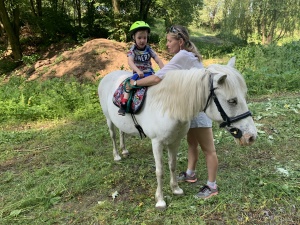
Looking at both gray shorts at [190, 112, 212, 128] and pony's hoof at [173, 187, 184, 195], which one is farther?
pony's hoof at [173, 187, 184, 195]

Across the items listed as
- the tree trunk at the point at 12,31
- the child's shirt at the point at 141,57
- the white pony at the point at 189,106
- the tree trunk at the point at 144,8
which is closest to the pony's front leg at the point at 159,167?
the white pony at the point at 189,106

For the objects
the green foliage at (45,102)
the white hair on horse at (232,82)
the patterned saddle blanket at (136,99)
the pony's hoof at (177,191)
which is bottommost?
the green foliage at (45,102)

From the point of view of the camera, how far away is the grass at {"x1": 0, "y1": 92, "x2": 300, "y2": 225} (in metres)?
2.73

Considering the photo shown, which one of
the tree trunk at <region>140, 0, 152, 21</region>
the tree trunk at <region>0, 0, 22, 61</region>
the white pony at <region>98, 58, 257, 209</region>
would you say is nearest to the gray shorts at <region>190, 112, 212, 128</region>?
the white pony at <region>98, 58, 257, 209</region>

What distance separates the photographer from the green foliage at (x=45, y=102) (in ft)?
21.4

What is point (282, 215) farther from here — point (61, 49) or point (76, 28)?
point (76, 28)

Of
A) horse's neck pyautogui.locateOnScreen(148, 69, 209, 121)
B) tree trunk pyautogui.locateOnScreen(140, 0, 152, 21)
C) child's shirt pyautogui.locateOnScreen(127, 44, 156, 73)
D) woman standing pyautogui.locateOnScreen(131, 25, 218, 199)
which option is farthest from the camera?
tree trunk pyautogui.locateOnScreen(140, 0, 152, 21)

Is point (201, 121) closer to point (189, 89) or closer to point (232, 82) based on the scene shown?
point (189, 89)

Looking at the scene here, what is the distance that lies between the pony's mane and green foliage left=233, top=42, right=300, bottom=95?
5797mm

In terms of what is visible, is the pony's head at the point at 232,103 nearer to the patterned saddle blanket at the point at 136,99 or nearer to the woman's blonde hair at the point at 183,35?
the woman's blonde hair at the point at 183,35

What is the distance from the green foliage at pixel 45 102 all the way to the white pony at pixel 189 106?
3994 mm

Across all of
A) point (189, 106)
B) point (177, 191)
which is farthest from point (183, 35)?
point (177, 191)

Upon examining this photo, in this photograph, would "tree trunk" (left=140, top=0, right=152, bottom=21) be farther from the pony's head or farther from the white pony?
the pony's head

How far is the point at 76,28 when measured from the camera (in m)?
16.2
